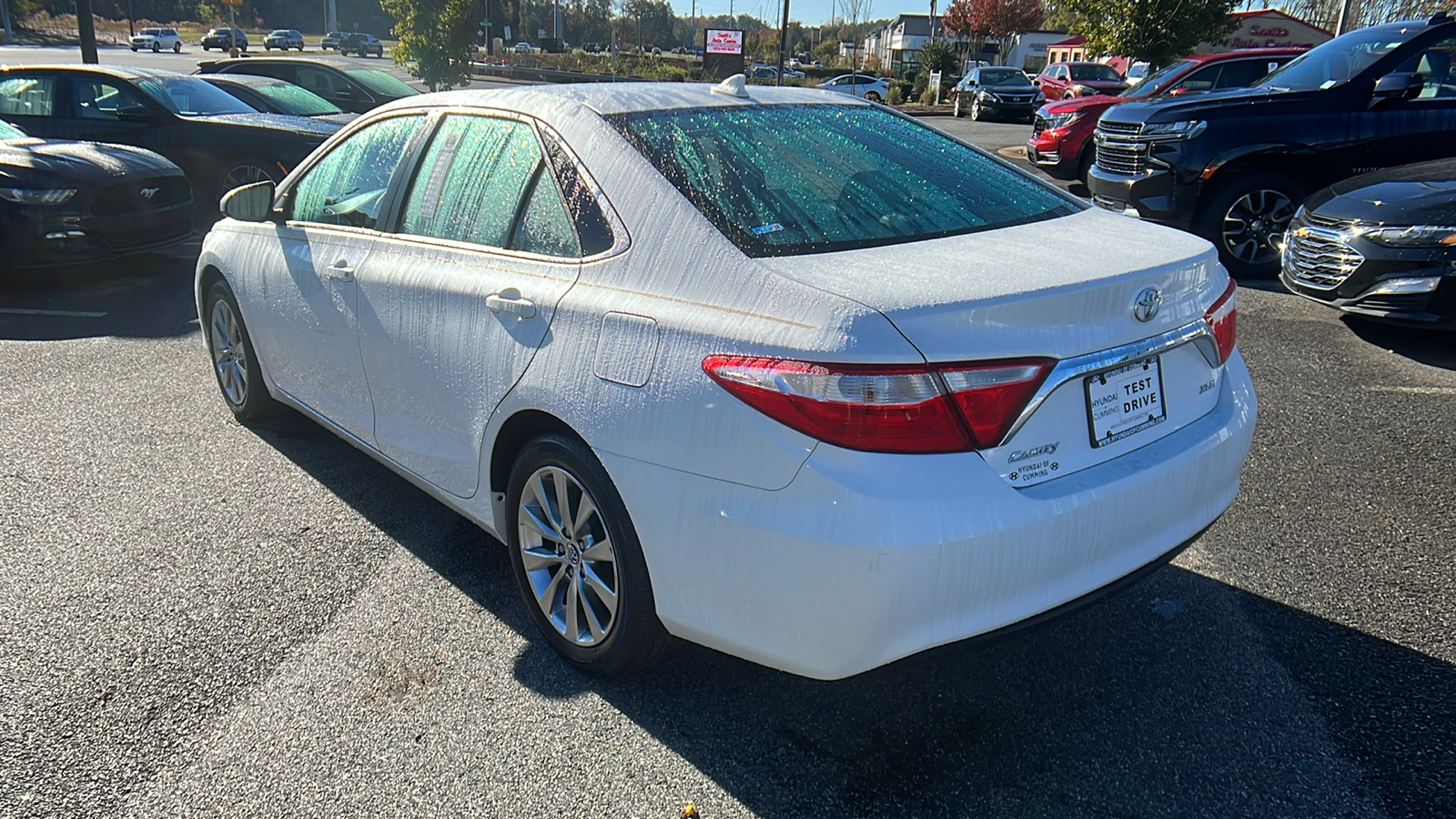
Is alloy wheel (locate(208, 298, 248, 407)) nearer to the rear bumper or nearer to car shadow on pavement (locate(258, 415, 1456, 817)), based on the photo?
car shadow on pavement (locate(258, 415, 1456, 817))

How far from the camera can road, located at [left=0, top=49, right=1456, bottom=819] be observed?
237 centimetres

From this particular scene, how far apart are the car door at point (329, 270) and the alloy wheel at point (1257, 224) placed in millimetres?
6717

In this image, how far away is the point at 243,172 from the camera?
9711 millimetres

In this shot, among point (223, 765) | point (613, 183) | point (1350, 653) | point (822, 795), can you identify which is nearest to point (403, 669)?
point (223, 765)

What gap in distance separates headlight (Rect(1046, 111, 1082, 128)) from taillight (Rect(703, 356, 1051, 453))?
37.8 ft

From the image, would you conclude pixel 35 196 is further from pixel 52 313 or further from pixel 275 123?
pixel 275 123

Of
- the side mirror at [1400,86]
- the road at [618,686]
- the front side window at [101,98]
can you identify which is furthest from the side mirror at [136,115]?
the side mirror at [1400,86]

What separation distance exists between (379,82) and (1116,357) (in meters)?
13.9

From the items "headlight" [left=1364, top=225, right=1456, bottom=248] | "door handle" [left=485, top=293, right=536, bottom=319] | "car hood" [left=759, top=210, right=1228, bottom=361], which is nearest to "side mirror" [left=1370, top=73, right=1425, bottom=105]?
"headlight" [left=1364, top=225, right=1456, bottom=248]

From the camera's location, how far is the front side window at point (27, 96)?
32.5 ft

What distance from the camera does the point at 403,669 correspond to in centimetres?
287

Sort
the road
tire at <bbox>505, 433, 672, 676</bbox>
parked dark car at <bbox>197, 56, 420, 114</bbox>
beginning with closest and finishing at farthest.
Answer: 1. the road
2. tire at <bbox>505, 433, 672, 676</bbox>
3. parked dark car at <bbox>197, 56, 420, 114</bbox>

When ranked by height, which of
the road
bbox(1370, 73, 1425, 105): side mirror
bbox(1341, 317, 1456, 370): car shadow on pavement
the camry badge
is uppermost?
bbox(1370, 73, 1425, 105): side mirror

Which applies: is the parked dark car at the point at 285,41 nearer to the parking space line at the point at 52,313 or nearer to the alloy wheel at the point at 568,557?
the parking space line at the point at 52,313
